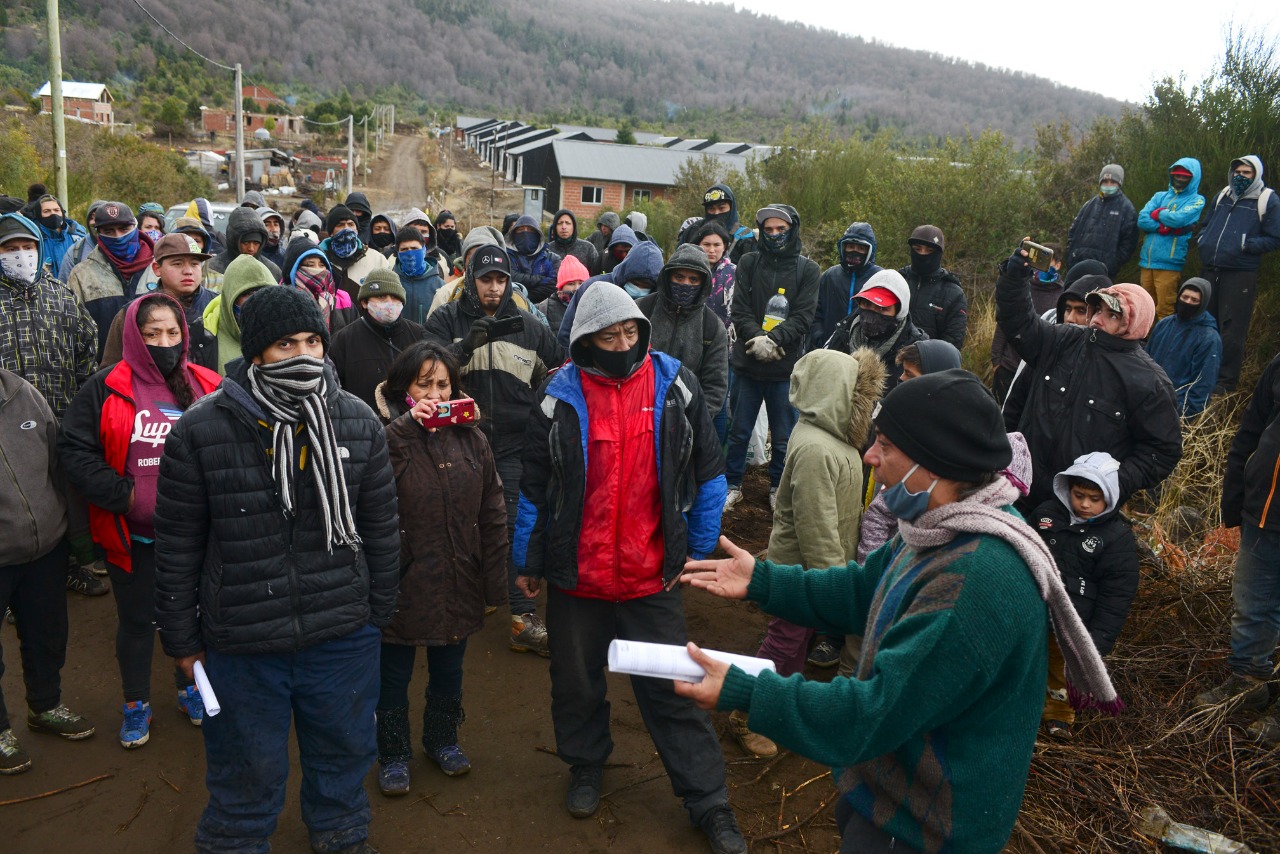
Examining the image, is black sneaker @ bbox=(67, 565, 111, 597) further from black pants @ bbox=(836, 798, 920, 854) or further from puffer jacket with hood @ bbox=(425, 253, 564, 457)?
black pants @ bbox=(836, 798, 920, 854)

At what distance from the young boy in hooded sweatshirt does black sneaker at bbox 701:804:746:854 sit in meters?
1.77

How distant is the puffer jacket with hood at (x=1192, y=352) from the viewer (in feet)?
22.6

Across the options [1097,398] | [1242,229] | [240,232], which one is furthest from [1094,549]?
[240,232]

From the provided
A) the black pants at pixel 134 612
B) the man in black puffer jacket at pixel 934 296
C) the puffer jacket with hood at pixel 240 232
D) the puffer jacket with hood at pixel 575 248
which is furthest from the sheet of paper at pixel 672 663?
the puffer jacket with hood at pixel 575 248

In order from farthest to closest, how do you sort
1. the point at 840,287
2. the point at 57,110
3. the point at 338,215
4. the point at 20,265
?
the point at 57,110
the point at 338,215
the point at 840,287
the point at 20,265

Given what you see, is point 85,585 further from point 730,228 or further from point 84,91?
point 84,91

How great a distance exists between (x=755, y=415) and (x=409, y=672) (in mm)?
3971

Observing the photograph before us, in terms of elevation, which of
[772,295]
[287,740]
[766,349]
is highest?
[772,295]

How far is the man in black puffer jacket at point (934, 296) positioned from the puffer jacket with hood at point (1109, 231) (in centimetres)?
354

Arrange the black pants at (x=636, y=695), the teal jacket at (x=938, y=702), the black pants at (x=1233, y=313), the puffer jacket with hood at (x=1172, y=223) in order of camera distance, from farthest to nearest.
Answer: the puffer jacket with hood at (x=1172, y=223) < the black pants at (x=1233, y=313) < the black pants at (x=636, y=695) < the teal jacket at (x=938, y=702)

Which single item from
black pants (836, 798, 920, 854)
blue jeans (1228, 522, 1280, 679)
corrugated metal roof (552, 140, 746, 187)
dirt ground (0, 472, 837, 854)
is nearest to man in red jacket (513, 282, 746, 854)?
dirt ground (0, 472, 837, 854)

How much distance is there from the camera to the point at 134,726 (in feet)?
13.0

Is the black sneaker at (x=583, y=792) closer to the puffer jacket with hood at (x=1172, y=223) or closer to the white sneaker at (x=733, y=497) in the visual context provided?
the white sneaker at (x=733, y=497)

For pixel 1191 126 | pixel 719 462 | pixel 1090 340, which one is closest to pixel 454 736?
pixel 719 462
